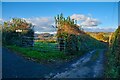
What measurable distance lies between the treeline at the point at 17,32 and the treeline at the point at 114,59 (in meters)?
3.03

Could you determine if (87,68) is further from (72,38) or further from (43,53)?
(43,53)

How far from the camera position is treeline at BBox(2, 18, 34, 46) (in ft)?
36.5

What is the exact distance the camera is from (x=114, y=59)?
954cm

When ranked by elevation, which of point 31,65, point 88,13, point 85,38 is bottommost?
point 31,65

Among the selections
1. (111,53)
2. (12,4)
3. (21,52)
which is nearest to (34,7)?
A: (12,4)

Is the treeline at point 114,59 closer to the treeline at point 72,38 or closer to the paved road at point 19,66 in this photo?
the treeline at point 72,38

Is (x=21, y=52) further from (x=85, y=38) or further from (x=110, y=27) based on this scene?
(x=110, y=27)

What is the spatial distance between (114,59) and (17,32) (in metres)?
3.97

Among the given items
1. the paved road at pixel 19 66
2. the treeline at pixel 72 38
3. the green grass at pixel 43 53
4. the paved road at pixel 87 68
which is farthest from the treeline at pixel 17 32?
the paved road at pixel 87 68

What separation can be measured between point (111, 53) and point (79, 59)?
50.9 inches

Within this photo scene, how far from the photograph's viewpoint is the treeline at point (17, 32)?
438 inches

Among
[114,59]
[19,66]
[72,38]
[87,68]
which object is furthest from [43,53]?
[114,59]

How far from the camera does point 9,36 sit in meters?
11.2

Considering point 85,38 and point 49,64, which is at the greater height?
point 85,38
